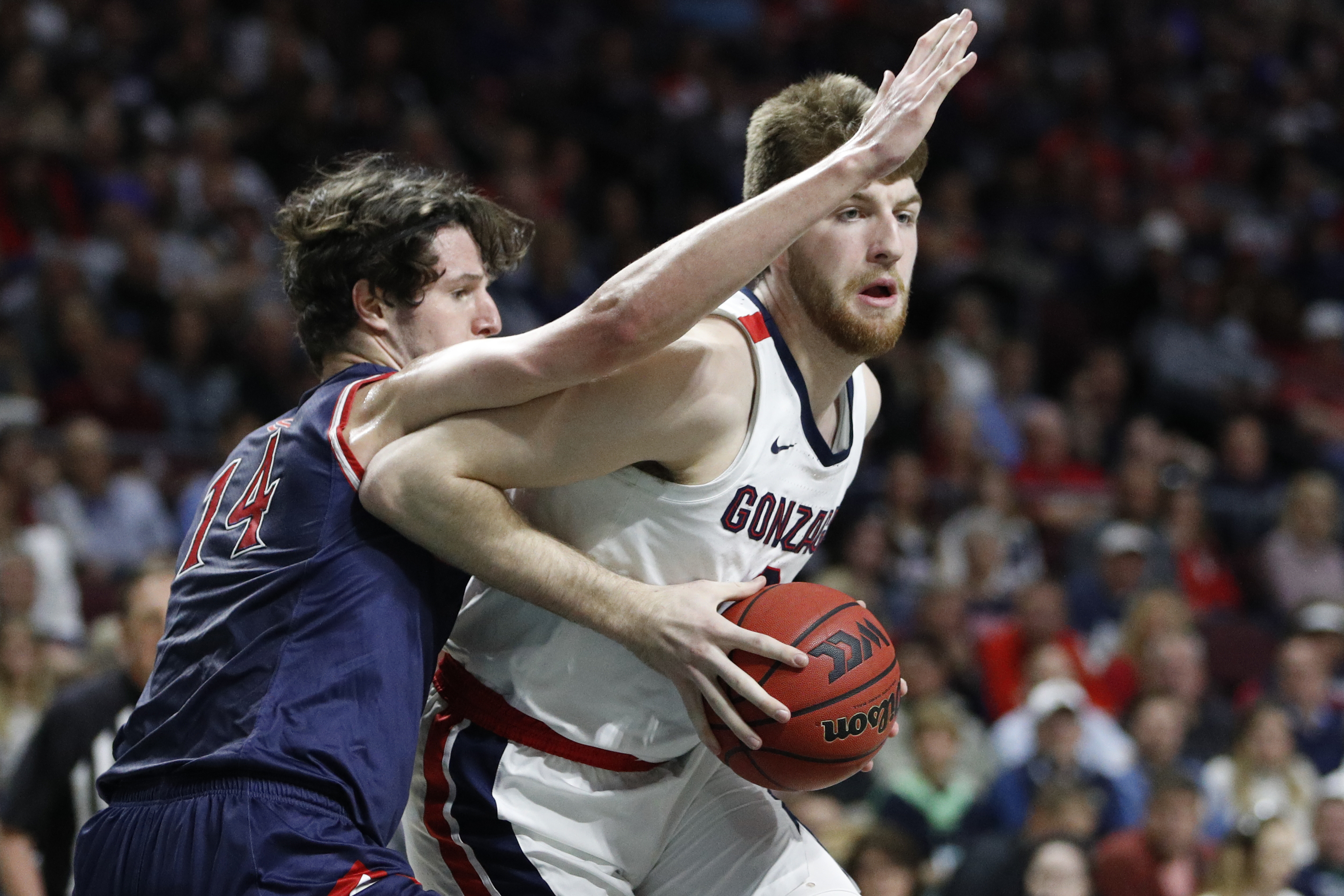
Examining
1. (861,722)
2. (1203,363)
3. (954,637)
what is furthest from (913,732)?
A: (1203,363)

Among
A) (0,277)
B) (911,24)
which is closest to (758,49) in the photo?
(911,24)

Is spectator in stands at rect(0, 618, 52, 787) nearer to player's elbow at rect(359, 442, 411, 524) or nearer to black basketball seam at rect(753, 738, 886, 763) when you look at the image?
player's elbow at rect(359, 442, 411, 524)

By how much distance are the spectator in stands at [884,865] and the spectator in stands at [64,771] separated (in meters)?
2.83

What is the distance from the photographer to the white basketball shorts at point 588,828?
3.40 meters

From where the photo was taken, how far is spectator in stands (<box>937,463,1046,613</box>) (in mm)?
9797

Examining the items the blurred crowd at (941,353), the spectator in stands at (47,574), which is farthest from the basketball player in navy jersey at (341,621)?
the spectator in stands at (47,574)

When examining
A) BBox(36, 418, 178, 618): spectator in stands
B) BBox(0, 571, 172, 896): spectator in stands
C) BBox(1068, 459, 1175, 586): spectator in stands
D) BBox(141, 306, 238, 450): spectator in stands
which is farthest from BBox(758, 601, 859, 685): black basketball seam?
BBox(1068, 459, 1175, 586): spectator in stands

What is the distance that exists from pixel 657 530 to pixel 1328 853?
16.6ft

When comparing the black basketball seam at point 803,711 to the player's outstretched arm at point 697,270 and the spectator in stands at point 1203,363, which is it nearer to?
the player's outstretched arm at point 697,270

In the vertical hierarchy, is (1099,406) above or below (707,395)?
below

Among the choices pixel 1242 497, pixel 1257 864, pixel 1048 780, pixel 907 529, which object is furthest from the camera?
pixel 1242 497

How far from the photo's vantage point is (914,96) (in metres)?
2.99

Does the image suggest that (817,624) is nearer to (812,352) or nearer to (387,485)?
(812,352)

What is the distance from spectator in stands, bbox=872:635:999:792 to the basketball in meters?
4.45
